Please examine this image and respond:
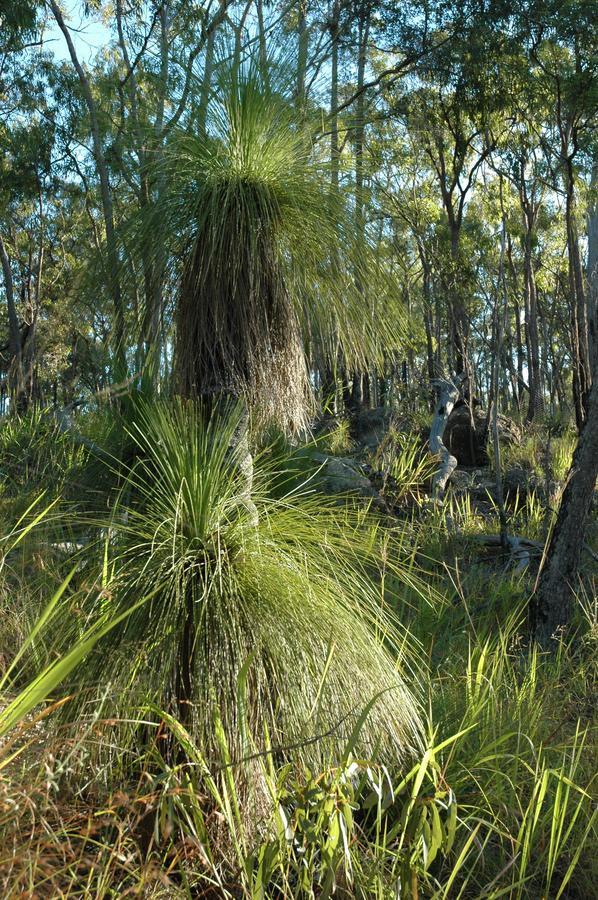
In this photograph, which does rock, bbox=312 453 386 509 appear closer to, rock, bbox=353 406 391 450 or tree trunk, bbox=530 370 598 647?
tree trunk, bbox=530 370 598 647

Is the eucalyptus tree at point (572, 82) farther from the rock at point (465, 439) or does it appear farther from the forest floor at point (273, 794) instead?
the forest floor at point (273, 794)

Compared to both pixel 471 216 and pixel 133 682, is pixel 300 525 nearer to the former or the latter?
pixel 133 682

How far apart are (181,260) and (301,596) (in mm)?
1554

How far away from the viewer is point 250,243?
10.0ft

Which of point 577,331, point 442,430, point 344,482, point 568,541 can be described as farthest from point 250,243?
point 577,331

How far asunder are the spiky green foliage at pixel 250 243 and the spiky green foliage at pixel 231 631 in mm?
578

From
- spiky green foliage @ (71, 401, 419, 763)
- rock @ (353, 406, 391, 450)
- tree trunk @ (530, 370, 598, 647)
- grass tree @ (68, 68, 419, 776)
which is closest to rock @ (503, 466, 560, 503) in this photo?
rock @ (353, 406, 391, 450)

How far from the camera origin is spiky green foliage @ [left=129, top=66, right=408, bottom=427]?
10.2 feet

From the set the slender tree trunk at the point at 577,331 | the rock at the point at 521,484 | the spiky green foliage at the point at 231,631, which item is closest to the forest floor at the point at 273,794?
the spiky green foliage at the point at 231,631

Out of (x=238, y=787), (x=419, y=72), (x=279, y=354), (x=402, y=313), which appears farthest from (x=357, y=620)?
(x=419, y=72)

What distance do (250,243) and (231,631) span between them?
1501 mm

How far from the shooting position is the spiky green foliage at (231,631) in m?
2.39

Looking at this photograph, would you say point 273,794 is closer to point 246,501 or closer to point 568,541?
point 246,501

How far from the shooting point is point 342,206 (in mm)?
3277
